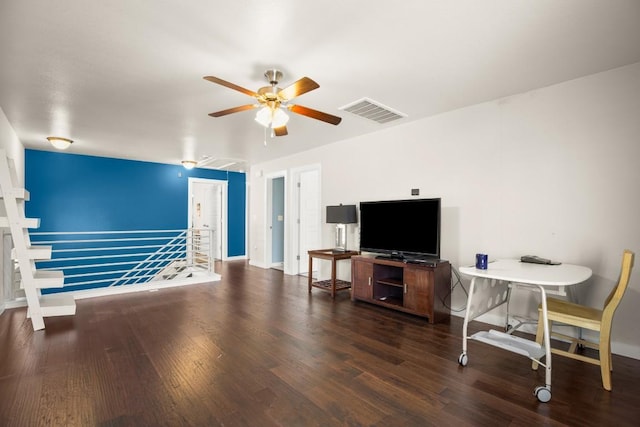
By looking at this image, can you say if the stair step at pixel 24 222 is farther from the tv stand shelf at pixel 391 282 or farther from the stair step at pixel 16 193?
the tv stand shelf at pixel 391 282

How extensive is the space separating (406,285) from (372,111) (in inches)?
82.5

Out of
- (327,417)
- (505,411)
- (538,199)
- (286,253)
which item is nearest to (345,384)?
(327,417)

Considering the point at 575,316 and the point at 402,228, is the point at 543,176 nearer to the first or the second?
the point at 575,316

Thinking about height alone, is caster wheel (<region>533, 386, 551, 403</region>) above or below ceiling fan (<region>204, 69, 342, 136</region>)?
below

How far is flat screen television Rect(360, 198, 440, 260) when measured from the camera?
139 inches

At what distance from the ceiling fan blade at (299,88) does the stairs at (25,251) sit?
2.98 m

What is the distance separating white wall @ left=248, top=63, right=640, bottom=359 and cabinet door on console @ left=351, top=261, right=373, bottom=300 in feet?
3.29

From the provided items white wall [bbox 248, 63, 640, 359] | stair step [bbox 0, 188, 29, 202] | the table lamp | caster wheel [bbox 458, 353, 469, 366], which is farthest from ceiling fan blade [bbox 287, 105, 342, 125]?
stair step [bbox 0, 188, 29, 202]

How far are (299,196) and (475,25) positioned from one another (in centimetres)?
440

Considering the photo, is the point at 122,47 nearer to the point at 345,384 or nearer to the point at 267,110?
the point at 267,110

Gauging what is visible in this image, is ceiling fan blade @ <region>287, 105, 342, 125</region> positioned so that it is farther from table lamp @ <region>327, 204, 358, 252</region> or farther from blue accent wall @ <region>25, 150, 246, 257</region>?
blue accent wall @ <region>25, 150, 246, 257</region>

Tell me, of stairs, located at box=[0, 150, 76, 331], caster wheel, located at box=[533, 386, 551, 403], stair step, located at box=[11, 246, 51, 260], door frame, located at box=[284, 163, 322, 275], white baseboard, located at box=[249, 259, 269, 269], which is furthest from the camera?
white baseboard, located at box=[249, 259, 269, 269]

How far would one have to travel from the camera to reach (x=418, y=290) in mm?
3445

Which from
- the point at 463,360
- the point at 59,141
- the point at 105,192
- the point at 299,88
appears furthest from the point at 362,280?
the point at 105,192
